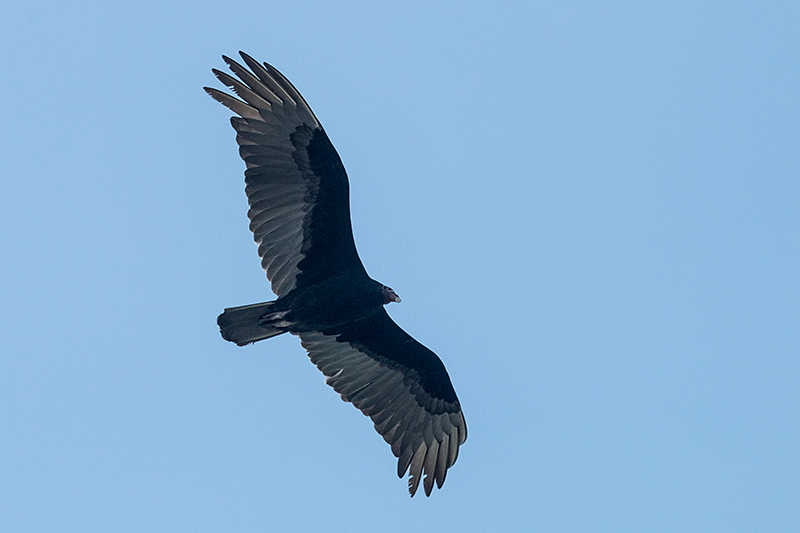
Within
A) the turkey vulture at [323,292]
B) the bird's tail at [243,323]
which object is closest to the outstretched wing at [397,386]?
the turkey vulture at [323,292]

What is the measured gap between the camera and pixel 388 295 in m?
14.0

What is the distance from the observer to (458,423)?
48.1 feet

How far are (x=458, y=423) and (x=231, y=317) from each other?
10.7ft

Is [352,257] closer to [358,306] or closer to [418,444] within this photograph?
[358,306]

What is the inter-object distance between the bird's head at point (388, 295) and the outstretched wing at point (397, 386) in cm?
56

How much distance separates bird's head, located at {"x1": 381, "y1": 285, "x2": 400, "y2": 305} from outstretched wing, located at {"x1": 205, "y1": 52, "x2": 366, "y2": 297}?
513 millimetres

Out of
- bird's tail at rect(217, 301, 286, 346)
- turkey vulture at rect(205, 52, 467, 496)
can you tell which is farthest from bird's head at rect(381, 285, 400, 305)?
bird's tail at rect(217, 301, 286, 346)

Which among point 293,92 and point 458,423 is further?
point 458,423

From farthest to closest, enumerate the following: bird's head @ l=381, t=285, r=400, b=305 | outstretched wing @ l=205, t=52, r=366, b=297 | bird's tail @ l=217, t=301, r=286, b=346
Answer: bird's head @ l=381, t=285, r=400, b=305
bird's tail @ l=217, t=301, r=286, b=346
outstretched wing @ l=205, t=52, r=366, b=297

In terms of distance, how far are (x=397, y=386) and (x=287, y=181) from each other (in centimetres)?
310

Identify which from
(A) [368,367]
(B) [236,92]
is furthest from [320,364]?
(B) [236,92]

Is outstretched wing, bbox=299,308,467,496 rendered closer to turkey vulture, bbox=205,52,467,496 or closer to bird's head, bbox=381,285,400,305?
turkey vulture, bbox=205,52,467,496

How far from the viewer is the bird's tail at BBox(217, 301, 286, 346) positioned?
13.6m

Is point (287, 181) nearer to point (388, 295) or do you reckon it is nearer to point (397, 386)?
point (388, 295)
